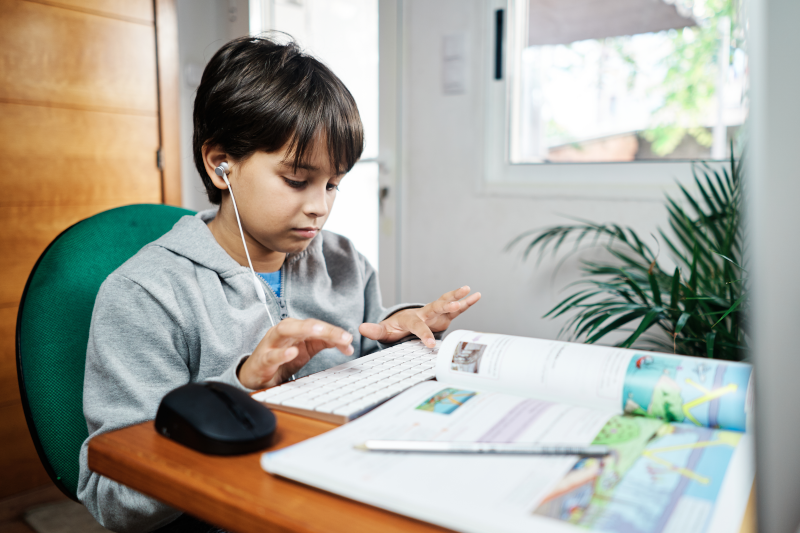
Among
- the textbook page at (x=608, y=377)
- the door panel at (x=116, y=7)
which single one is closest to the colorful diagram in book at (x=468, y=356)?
the textbook page at (x=608, y=377)

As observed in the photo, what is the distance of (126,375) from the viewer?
25.8 inches

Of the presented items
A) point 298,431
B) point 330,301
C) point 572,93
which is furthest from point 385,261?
point 298,431

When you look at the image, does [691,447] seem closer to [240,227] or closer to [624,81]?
[240,227]

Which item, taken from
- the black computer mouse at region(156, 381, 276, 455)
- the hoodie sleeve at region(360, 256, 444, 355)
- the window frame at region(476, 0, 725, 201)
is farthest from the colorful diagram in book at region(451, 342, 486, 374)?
the window frame at region(476, 0, 725, 201)

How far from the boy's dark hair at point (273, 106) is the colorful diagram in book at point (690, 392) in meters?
0.54

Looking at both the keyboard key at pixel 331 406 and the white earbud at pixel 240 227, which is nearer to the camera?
the keyboard key at pixel 331 406

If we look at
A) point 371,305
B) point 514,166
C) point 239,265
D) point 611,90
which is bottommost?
point 371,305

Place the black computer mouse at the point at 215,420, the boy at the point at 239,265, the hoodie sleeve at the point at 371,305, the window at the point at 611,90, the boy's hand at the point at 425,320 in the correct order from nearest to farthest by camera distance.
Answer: the black computer mouse at the point at 215,420, the boy at the point at 239,265, the boy's hand at the point at 425,320, the hoodie sleeve at the point at 371,305, the window at the point at 611,90

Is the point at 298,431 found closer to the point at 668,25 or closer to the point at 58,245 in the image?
the point at 58,245

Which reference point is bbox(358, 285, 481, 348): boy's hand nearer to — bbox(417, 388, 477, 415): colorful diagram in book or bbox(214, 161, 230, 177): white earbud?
bbox(417, 388, 477, 415): colorful diagram in book

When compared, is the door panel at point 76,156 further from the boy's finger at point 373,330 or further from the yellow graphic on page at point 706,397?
the yellow graphic on page at point 706,397

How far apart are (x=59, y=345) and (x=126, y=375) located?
0.64 ft

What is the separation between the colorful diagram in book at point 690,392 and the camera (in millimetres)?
471

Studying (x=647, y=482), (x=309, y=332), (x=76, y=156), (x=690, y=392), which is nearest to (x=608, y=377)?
(x=690, y=392)
